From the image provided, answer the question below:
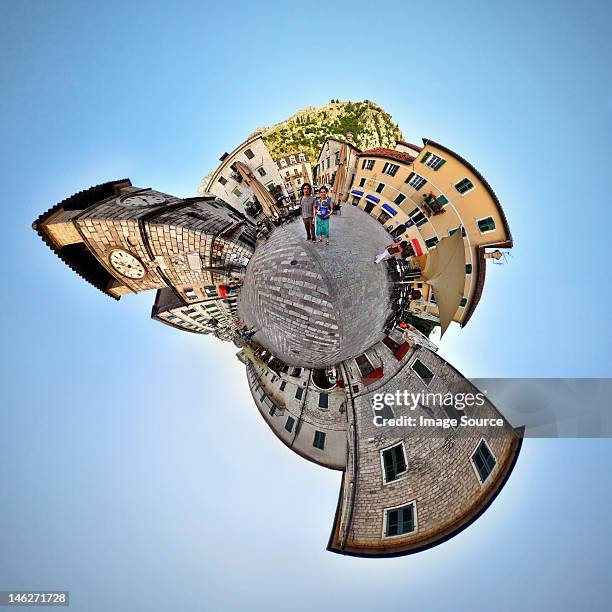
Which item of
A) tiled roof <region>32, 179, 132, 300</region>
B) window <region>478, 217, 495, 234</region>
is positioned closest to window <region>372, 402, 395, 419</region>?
window <region>478, 217, 495, 234</region>

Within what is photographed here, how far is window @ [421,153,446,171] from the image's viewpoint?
1148 centimetres

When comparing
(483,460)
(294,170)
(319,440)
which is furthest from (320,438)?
(294,170)

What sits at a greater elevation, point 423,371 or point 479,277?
point 479,277

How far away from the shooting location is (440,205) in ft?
38.8

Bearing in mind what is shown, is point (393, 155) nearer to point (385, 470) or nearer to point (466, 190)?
point (466, 190)

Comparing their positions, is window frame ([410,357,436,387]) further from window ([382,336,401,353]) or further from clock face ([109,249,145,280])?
clock face ([109,249,145,280])

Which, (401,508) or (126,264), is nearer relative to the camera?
(401,508)

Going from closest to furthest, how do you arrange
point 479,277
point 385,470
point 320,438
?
point 385,470, point 320,438, point 479,277

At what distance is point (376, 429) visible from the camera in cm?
829

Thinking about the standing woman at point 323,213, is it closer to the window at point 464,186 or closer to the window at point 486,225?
the window at point 464,186

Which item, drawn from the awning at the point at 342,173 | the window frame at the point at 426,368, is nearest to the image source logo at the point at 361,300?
the window frame at the point at 426,368

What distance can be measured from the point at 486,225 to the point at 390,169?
473cm

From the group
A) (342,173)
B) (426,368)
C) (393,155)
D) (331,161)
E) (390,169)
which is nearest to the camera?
(426,368)

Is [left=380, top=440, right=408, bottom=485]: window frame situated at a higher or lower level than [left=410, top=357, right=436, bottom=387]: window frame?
lower
